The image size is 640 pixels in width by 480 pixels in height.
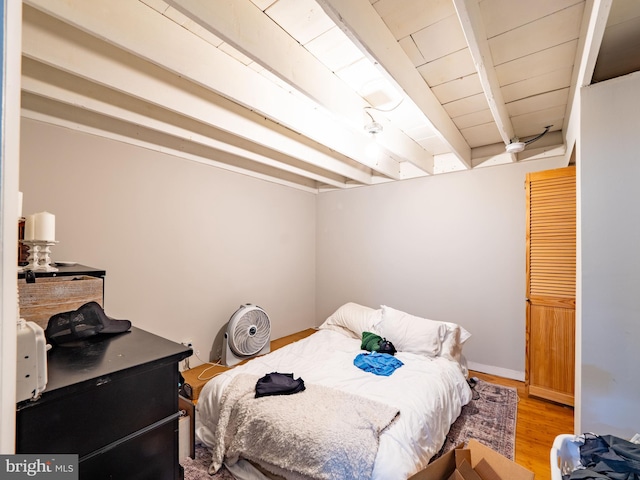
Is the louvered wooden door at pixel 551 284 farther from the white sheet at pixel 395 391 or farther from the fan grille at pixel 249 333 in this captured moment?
the fan grille at pixel 249 333

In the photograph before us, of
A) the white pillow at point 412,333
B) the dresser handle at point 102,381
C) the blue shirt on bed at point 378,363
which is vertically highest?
the dresser handle at point 102,381

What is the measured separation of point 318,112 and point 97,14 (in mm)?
1403

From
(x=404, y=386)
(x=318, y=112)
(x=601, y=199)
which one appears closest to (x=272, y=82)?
(x=318, y=112)

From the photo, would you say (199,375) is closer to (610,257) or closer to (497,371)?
(497,371)

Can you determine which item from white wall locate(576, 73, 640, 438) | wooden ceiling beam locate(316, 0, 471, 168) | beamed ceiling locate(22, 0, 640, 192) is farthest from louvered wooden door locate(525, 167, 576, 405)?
wooden ceiling beam locate(316, 0, 471, 168)

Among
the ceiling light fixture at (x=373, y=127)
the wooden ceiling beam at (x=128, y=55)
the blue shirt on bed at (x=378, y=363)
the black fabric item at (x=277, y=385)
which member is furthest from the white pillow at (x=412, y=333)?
the wooden ceiling beam at (x=128, y=55)

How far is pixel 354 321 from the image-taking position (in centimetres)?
303

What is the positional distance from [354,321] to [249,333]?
110 centimetres

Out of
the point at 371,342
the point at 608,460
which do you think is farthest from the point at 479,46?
the point at 371,342

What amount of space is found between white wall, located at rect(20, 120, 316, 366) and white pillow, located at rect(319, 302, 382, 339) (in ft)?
3.09

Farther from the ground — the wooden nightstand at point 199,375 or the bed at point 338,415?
the bed at point 338,415

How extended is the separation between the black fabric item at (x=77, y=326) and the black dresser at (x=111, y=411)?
0.13 feet

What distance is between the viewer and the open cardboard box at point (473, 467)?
49.8 inches

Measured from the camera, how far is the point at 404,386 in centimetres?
186
